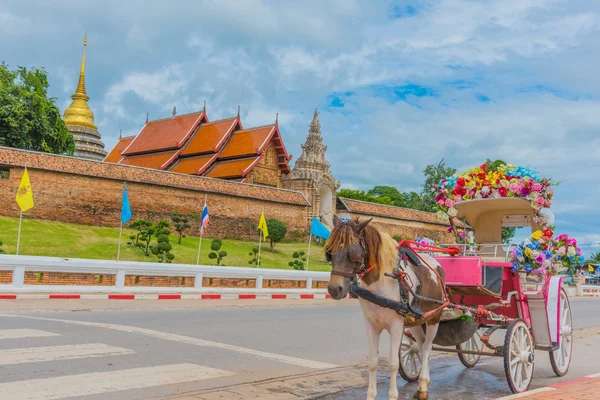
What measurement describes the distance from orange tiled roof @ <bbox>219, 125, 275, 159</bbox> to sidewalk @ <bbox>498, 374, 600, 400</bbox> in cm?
3604

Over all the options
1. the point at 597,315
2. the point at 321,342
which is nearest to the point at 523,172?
the point at 321,342

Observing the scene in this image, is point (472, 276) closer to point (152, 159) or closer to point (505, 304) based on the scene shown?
point (505, 304)

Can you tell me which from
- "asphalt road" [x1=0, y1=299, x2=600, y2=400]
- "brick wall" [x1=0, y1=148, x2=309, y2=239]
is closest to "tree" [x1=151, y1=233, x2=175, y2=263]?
"brick wall" [x1=0, y1=148, x2=309, y2=239]

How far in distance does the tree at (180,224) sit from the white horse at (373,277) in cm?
2514

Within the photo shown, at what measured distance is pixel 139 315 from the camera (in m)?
11.2

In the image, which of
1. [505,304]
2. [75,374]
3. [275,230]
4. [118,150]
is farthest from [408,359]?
[118,150]

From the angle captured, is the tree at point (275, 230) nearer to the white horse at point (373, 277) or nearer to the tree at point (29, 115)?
the tree at point (29, 115)

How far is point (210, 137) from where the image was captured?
44.1 meters

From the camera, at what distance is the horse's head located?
4.78 metres

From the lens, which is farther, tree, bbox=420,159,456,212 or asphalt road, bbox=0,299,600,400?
tree, bbox=420,159,456,212

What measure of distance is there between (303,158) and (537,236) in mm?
37389

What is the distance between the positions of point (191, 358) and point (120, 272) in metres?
8.90

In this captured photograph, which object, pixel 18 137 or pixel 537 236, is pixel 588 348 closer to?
pixel 537 236

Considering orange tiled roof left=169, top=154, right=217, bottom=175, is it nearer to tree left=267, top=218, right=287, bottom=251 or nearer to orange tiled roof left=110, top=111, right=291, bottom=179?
orange tiled roof left=110, top=111, right=291, bottom=179
